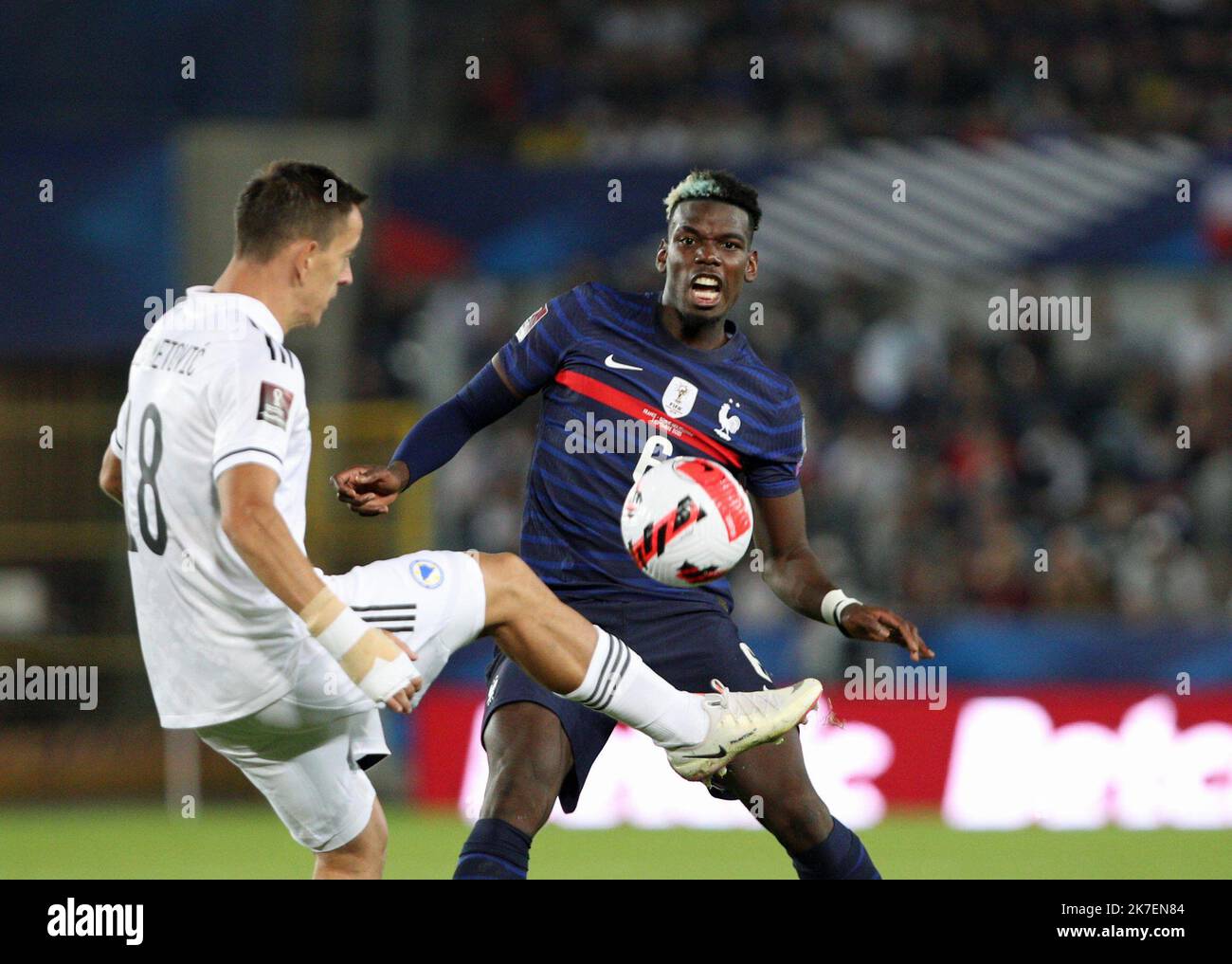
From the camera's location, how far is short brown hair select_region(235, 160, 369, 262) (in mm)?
4734

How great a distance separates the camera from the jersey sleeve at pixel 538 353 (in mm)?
5570

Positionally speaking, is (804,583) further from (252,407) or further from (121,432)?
(121,432)

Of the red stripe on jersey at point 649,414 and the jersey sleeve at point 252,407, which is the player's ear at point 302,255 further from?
the red stripe on jersey at point 649,414

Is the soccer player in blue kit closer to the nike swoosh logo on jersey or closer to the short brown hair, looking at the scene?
the nike swoosh logo on jersey

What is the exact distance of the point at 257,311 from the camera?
4.67 m

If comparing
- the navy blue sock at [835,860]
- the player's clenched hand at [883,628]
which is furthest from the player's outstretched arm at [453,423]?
the navy blue sock at [835,860]

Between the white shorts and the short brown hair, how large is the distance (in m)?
0.82

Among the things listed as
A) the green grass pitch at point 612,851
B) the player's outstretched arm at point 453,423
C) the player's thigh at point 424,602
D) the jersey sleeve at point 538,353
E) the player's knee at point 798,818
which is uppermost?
the jersey sleeve at point 538,353

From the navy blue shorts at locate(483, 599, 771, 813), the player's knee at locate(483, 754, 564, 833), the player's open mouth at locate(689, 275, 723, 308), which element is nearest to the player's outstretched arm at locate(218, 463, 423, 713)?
the player's knee at locate(483, 754, 564, 833)

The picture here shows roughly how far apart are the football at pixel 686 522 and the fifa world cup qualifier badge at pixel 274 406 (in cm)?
108

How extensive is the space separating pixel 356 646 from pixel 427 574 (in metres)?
0.42

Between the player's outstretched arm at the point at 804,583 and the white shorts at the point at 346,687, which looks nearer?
the white shorts at the point at 346,687

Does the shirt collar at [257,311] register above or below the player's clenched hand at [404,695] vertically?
above

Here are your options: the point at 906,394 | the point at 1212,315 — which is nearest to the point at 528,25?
the point at 906,394
